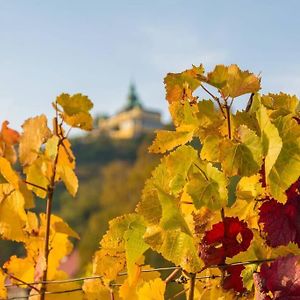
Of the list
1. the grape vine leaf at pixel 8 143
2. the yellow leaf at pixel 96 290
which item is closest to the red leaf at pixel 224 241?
the yellow leaf at pixel 96 290

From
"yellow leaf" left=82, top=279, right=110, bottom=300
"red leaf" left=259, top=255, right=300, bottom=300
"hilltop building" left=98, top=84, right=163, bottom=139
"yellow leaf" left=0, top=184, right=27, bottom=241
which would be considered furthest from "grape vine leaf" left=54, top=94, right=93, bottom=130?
"hilltop building" left=98, top=84, right=163, bottom=139

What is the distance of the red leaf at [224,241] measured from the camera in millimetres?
772

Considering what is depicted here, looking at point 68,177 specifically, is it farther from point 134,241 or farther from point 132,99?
point 132,99

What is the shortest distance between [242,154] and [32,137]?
51 centimetres

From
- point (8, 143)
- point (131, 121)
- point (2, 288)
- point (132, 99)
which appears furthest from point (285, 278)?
point (132, 99)

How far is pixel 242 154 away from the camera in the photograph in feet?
Answer: 2.37

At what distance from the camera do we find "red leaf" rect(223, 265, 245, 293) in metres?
0.79

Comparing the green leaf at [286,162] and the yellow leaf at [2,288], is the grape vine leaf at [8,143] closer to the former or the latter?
the yellow leaf at [2,288]

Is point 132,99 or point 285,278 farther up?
point 132,99

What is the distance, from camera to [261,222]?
30.0 inches

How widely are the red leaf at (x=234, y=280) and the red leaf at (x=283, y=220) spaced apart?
0.06 m

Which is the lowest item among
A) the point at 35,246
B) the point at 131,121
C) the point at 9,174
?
the point at 35,246

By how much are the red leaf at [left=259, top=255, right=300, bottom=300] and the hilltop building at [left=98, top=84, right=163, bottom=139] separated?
202ft

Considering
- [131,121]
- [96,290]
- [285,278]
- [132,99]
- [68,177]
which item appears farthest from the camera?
[132,99]
